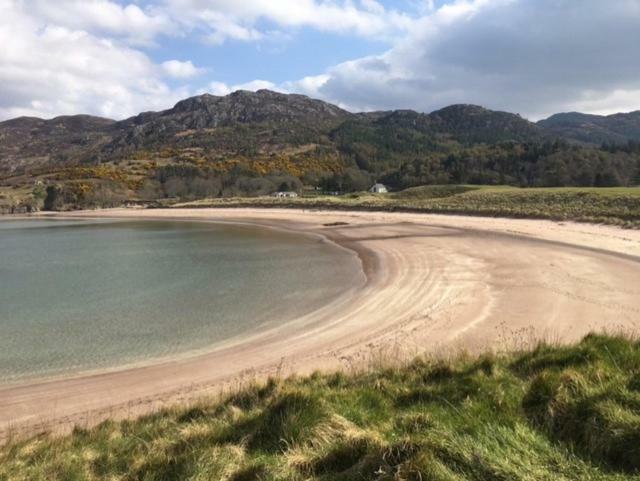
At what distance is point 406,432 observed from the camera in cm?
451

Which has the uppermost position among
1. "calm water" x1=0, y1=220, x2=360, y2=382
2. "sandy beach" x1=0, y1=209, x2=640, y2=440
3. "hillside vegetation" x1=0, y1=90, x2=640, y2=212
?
"hillside vegetation" x1=0, y1=90, x2=640, y2=212

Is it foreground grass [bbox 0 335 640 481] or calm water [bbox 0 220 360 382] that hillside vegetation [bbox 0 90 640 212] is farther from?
foreground grass [bbox 0 335 640 481]

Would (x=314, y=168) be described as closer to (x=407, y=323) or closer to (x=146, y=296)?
(x=146, y=296)

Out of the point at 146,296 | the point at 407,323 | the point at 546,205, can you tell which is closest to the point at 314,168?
the point at 546,205

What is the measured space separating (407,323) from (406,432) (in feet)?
29.9

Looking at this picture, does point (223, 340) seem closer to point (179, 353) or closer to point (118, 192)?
point (179, 353)

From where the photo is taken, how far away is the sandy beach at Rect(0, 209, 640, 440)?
9.69m

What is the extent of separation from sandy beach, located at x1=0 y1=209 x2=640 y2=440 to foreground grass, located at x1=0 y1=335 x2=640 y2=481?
2471 mm

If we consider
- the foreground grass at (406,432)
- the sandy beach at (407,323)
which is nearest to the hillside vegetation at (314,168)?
the sandy beach at (407,323)

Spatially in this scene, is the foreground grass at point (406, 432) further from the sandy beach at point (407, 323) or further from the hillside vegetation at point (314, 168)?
the hillside vegetation at point (314, 168)

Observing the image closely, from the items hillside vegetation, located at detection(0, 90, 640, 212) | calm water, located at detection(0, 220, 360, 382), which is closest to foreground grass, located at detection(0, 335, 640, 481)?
calm water, located at detection(0, 220, 360, 382)

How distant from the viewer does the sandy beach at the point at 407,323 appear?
969 centimetres

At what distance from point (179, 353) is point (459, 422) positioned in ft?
29.8

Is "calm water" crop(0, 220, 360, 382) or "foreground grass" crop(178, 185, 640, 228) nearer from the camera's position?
"calm water" crop(0, 220, 360, 382)
